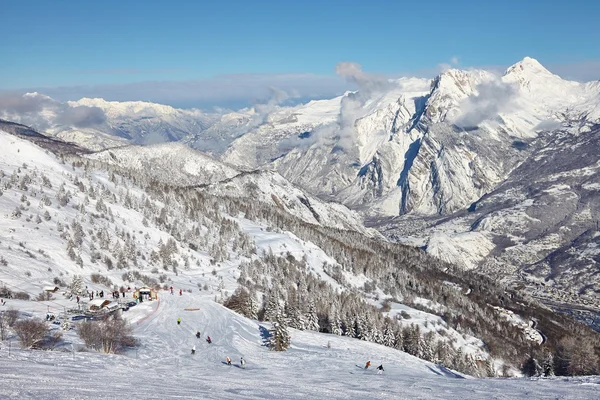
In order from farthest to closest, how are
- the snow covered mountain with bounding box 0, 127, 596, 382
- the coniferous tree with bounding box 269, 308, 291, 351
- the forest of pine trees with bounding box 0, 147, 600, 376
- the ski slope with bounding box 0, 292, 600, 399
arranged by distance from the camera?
the forest of pine trees with bounding box 0, 147, 600, 376 < the snow covered mountain with bounding box 0, 127, 596, 382 < the coniferous tree with bounding box 269, 308, 291, 351 < the ski slope with bounding box 0, 292, 600, 399

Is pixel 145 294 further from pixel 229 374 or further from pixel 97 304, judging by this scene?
pixel 229 374

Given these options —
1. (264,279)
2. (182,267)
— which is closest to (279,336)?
(182,267)

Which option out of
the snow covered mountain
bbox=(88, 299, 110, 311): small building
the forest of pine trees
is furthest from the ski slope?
the forest of pine trees

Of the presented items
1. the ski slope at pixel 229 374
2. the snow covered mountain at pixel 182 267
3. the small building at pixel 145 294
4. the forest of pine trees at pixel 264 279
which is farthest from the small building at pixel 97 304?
the small building at pixel 145 294

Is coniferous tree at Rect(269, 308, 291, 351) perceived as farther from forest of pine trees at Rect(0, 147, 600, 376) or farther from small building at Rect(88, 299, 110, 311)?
small building at Rect(88, 299, 110, 311)

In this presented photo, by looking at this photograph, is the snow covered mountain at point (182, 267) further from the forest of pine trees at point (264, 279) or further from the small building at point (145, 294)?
the small building at point (145, 294)

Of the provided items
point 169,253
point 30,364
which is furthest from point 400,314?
point 30,364

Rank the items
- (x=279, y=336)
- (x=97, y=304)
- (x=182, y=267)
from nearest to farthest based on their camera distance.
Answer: (x=279, y=336), (x=97, y=304), (x=182, y=267)
